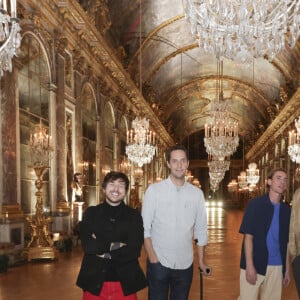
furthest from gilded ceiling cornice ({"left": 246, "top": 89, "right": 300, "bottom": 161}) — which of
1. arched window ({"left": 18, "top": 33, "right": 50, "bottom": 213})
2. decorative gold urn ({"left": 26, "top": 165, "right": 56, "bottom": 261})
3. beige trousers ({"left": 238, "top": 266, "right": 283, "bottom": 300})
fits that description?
beige trousers ({"left": 238, "top": 266, "right": 283, "bottom": 300})

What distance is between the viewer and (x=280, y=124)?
29.7 metres

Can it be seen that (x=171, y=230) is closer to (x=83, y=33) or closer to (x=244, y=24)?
(x=244, y=24)

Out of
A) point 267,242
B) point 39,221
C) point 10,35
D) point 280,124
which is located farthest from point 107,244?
point 280,124

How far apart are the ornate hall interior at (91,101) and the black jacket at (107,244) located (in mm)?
2521

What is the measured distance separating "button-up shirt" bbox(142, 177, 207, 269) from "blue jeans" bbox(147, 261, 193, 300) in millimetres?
54

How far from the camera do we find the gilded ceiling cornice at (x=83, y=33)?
1170 cm

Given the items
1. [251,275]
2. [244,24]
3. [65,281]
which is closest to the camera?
[251,275]

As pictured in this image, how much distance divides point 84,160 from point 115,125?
5.53 meters

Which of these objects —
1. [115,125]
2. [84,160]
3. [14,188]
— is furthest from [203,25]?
[115,125]

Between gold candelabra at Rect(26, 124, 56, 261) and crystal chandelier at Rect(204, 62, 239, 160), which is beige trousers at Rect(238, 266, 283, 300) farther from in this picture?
crystal chandelier at Rect(204, 62, 239, 160)

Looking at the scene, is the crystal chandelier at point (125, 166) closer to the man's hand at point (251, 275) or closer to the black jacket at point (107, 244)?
the man's hand at point (251, 275)

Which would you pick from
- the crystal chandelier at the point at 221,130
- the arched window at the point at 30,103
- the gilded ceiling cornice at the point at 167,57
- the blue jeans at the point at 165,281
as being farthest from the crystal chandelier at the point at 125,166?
the blue jeans at the point at 165,281

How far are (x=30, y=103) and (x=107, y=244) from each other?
7.98m

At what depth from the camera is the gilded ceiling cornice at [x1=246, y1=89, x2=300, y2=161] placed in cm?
2411
